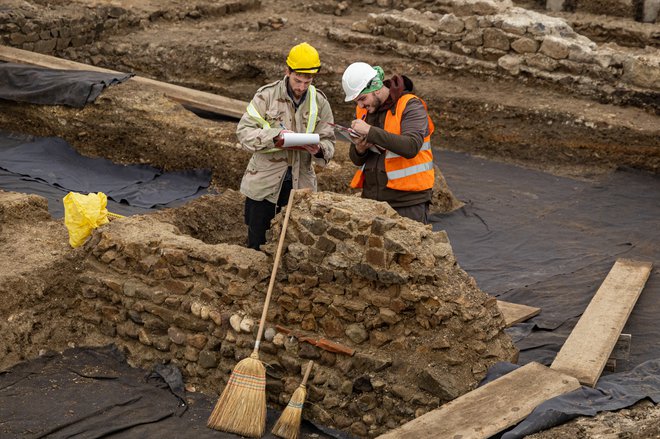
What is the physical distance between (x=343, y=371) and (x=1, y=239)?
2755mm

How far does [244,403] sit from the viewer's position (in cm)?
621

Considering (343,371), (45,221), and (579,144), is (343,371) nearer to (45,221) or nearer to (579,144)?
(45,221)

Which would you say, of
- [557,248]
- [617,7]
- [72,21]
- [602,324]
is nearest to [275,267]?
[602,324]

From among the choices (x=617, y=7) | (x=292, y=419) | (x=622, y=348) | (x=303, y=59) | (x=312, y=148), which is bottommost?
(x=292, y=419)

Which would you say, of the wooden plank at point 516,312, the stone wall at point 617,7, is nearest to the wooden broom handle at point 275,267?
the wooden plank at point 516,312

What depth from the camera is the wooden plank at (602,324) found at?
6.14 m

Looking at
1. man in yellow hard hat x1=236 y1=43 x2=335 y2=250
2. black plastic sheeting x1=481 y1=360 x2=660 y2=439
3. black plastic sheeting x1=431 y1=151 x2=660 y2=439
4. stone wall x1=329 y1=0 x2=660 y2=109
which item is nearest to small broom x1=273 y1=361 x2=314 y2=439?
black plastic sheeting x1=481 y1=360 x2=660 y2=439

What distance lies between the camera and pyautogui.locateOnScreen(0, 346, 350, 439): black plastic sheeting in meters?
6.27

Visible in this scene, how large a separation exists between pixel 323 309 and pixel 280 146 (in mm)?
1226

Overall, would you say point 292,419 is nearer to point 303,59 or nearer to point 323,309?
point 323,309

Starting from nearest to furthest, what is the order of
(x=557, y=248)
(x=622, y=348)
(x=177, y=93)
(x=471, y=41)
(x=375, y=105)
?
(x=622, y=348), (x=375, y=105), (x=557, y=248), (x=177, y=93), (x=471, y=41)

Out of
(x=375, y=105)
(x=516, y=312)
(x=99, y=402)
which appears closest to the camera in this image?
(x=99, y=402)

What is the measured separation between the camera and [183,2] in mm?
15195

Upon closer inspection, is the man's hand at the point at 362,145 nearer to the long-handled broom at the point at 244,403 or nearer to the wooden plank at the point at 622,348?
the long-handled broom at the point at 244,403
